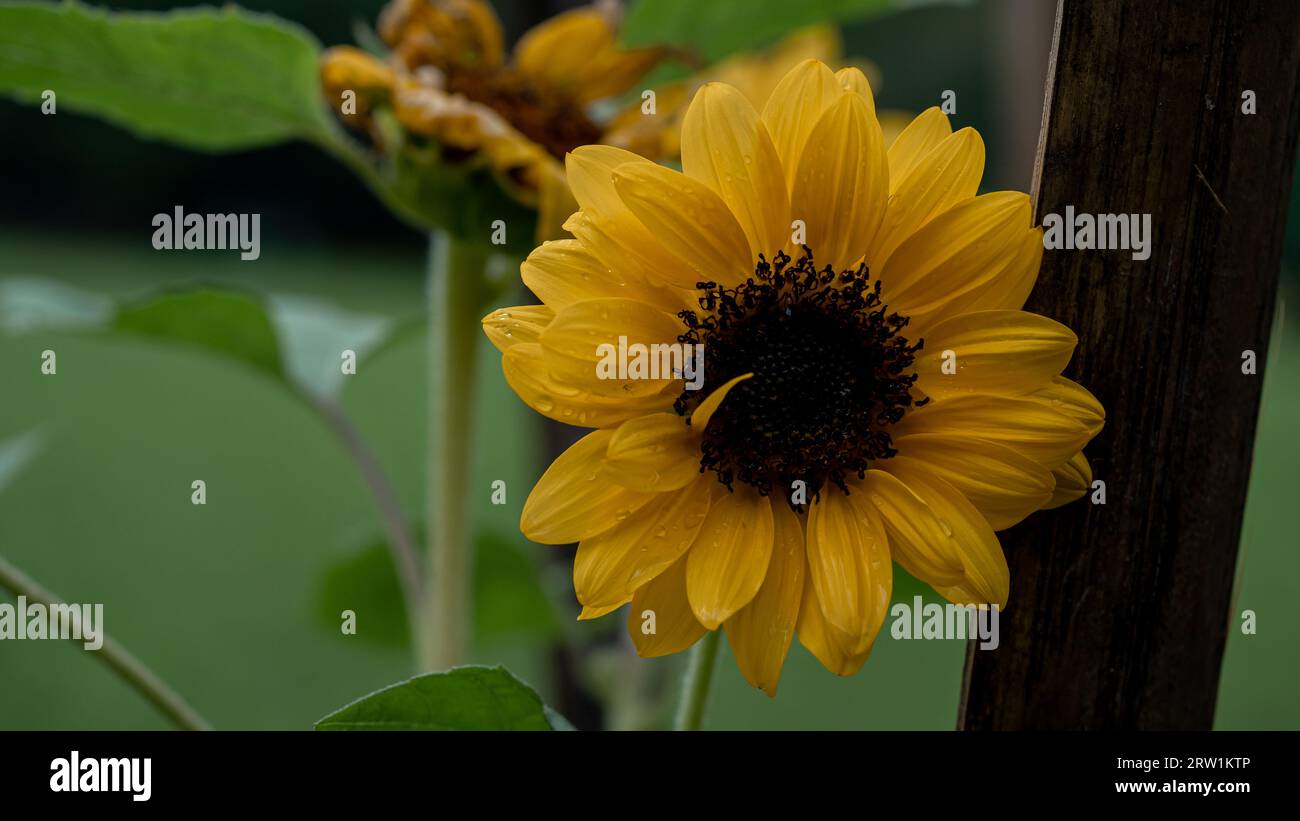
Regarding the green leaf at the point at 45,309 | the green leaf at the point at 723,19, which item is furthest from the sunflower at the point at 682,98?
the green leaf at the point at 45,309

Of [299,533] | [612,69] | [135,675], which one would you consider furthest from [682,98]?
[299,533]

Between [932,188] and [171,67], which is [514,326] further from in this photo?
[171,67]

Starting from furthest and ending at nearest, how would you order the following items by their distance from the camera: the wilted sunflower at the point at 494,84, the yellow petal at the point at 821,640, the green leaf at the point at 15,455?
1. the green leaf at the point at 15,455
2. the wilted sunflower at the point at 494,84
3. the yellow petal at the point at 821,640

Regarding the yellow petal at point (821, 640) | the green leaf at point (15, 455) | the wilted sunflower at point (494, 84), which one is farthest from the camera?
the green leaf at point (15, 455)

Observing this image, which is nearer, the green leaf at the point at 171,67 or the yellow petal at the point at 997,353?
the yellow petal at the point at 997,353

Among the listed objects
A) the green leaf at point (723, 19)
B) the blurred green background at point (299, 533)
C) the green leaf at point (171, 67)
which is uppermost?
the green leaf at point (723, 19)

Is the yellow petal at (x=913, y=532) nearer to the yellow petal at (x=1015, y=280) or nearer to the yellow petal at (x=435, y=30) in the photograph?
the yellow petal at (x=1015, y=280)

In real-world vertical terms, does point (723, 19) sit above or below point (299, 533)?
above
